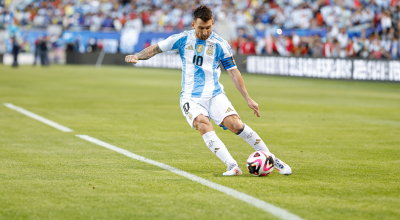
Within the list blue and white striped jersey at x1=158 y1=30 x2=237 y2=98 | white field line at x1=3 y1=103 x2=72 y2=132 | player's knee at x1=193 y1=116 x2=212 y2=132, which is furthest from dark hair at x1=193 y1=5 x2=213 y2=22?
white field line at x1=3 y1=103 x2=72 y2=132

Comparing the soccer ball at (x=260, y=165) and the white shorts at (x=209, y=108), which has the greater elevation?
the white shorts at (x=209, y=108)

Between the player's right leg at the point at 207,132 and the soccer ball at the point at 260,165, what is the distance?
16 cm

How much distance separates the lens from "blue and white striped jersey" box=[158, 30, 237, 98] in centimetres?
695

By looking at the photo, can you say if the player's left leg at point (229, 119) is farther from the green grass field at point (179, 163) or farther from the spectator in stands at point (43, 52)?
the spectator in stands at point (43, 52)

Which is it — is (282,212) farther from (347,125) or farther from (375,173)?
(347,125)

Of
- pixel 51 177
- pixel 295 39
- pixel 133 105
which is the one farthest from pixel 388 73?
pixel 51 177

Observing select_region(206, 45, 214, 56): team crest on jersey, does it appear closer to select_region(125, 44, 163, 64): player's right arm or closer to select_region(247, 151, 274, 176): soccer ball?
select_region(125, 44, 163, 64): player's right arm

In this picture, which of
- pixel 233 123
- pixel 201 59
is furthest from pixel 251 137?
→ pixel 201 59

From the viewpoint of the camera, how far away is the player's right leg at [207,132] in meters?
6.61

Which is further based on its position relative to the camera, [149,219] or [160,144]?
[160,144]

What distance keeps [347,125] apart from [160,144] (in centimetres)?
490

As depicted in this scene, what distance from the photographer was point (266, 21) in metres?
35.4

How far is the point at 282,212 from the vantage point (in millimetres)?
4840

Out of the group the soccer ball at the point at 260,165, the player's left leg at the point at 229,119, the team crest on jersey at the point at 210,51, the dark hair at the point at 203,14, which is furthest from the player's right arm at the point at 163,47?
the soccer ball at the point at 260,165
